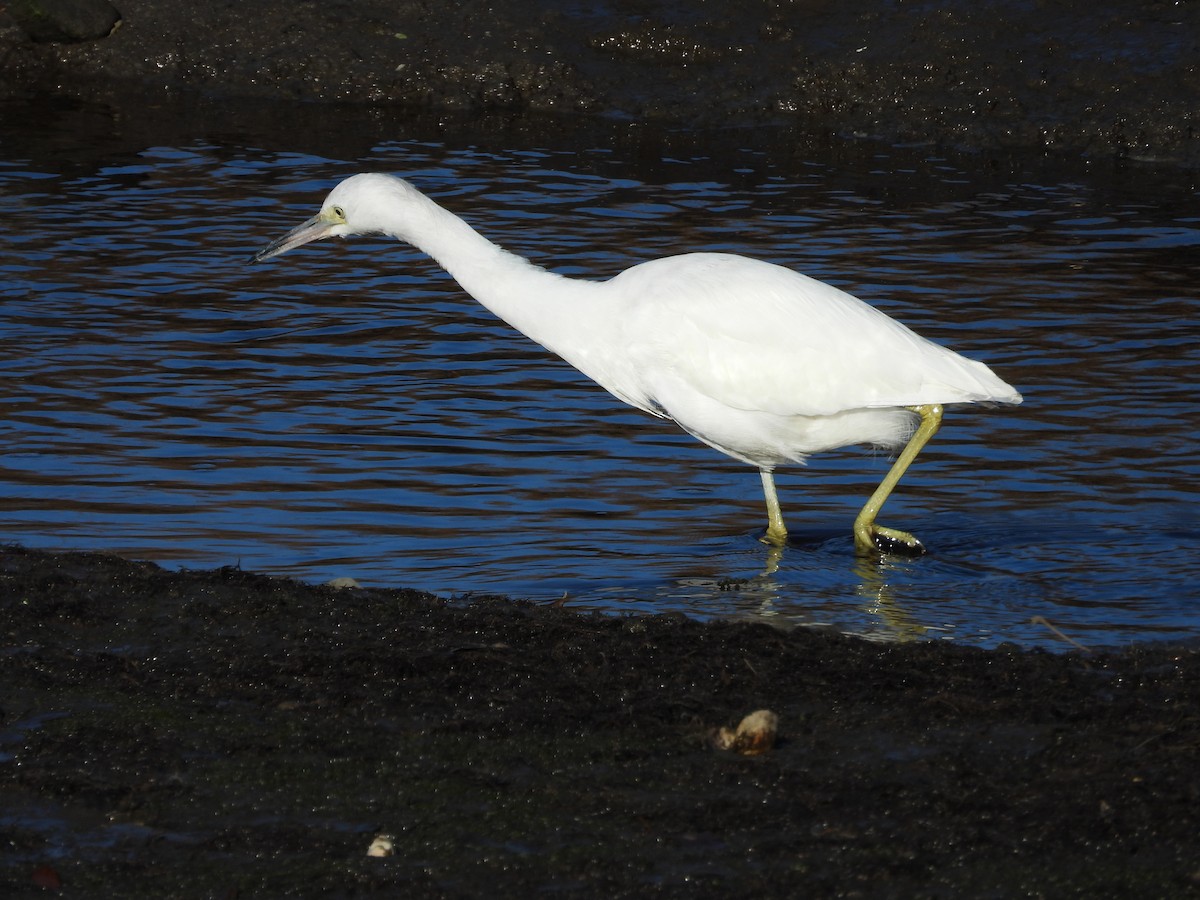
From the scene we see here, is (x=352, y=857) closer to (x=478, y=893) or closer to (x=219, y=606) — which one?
(x=478, y=893)

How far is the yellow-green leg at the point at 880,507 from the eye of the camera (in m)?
8.20

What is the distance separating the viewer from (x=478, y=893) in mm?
4457

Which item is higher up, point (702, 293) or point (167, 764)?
point (702, 293)

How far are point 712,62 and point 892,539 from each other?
37.8ft

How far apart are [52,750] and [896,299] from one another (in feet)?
27.1

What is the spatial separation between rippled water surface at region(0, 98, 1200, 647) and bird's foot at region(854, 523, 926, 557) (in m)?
→ 0.09

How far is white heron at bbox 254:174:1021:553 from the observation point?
790 cm

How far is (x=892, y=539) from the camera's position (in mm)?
8328

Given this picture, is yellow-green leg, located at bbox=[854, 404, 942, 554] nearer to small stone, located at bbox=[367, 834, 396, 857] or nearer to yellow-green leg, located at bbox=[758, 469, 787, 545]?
yellow-green leg, located at bbox=[758, 469, 787, 545]

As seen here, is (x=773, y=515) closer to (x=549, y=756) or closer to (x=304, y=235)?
(x=304, y=235)

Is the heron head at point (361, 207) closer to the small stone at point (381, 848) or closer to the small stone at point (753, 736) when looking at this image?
the small stone at point (753, 736)

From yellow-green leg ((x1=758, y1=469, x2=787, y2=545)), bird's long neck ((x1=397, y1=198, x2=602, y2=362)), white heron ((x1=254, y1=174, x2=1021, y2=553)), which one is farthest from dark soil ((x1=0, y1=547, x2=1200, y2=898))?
yellow-green leg ((x1=758, y1=469, x2=787, y2=545))

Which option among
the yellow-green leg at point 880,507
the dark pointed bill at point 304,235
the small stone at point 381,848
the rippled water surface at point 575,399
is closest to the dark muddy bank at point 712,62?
the rippled water surface at point 575,399

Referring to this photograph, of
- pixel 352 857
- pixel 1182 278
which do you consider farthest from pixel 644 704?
pixel 1182 278
